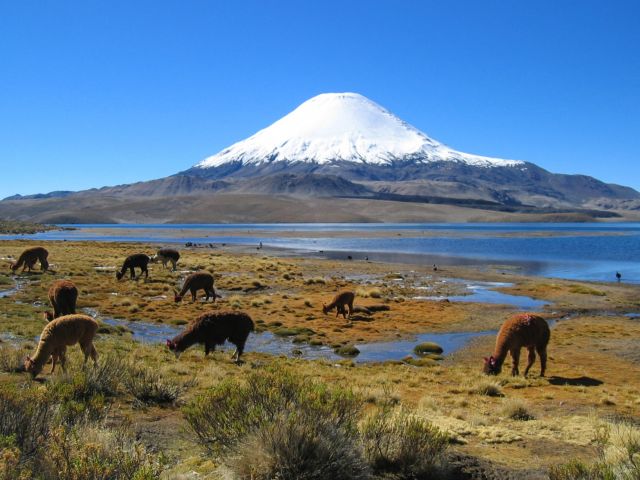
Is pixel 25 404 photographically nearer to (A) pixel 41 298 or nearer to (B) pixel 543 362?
(B) pixel 543 362

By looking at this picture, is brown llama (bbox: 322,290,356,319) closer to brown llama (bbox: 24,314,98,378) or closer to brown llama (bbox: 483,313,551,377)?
brown llama (bbox: 483,313,551,377)

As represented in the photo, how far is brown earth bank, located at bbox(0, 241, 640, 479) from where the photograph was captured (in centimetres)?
692

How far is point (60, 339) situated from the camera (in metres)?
9.12

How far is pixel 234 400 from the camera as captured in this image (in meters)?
5.71

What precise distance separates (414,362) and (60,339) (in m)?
9.53

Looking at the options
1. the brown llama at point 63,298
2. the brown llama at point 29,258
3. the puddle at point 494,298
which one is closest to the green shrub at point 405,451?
the brown llama at point 63,298

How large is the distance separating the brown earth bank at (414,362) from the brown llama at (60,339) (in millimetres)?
329

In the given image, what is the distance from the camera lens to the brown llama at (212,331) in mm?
12463

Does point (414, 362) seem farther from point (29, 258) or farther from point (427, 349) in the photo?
point (29, 258)

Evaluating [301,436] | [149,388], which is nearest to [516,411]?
[301,436]

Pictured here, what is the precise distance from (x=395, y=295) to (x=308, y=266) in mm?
17236

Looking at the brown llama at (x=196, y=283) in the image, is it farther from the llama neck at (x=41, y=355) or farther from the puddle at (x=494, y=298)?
the llama neck at (x=41, y=355)

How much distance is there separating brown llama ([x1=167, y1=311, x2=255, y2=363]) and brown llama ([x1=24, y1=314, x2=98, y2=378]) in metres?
2.95

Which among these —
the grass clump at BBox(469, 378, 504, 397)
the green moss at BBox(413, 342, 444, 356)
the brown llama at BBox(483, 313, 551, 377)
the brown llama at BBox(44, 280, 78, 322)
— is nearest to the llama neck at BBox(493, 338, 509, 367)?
the brown llama at BBox(483, 313, 551, 377)
